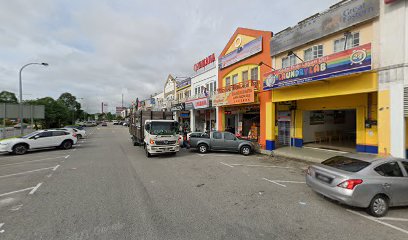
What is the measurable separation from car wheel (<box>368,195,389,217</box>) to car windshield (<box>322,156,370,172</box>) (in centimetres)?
79

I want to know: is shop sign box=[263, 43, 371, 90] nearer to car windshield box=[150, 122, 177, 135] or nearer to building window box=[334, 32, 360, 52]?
building window box=[334, 32, 360, 52]

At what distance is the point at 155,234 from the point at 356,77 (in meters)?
11.4

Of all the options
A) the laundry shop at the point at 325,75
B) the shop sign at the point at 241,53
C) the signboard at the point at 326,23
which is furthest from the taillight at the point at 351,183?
the shop sign at the point at 241,53

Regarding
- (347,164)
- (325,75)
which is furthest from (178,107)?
(347,164)

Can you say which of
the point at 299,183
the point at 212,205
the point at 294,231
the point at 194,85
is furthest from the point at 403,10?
the point at 194,85

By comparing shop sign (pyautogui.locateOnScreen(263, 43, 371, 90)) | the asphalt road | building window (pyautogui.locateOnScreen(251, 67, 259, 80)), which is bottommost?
the asphalt road

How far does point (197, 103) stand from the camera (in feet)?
80.3

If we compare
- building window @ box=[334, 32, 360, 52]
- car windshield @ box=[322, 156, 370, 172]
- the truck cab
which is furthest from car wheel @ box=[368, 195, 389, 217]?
the truck cab

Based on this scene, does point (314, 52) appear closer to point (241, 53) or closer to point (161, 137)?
point (241, 53)

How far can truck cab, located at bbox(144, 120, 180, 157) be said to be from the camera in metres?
12.7

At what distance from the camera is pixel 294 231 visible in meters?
4.41

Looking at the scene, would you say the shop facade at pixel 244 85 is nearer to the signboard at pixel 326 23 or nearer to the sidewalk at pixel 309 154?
the signboard at pixel 326 23

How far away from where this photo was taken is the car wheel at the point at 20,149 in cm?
1460

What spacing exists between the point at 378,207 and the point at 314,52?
10.1m
